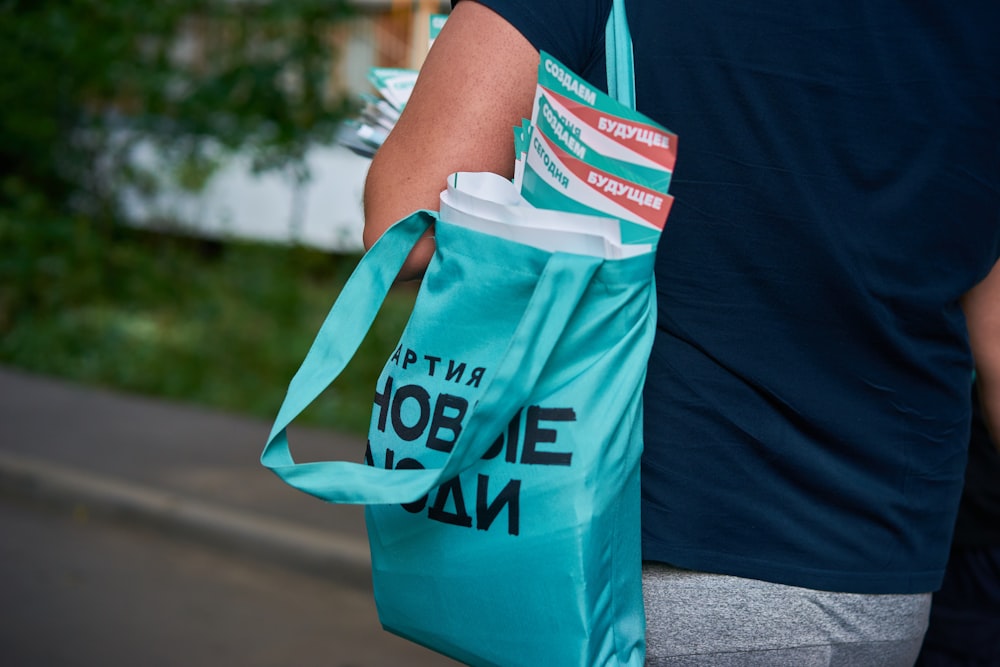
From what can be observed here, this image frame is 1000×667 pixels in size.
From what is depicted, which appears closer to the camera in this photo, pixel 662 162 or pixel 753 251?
pixel 662 162

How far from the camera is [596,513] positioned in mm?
1144

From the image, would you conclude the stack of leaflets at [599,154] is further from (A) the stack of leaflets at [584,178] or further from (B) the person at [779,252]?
(B) the person at [779,252]

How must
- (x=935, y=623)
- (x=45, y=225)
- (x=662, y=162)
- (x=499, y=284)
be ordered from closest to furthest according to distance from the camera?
(x=662, y=162) → (x=499, y=284) → (x=935, y=623) → (x=45, y=225)

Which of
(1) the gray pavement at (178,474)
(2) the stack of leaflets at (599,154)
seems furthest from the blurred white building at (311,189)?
(2) the stack of leaflets at (599,154)

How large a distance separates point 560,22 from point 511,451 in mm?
446

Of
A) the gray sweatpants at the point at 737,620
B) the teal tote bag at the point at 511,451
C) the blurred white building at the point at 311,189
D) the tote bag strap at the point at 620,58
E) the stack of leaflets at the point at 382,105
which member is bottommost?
the blurred white building at the point at 311,189

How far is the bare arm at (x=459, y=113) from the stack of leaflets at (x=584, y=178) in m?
0.06

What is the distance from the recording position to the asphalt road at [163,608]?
165 inches

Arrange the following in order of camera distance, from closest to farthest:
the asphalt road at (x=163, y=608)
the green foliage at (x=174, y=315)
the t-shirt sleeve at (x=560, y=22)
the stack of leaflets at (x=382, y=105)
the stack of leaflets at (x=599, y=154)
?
Answer: the stack of leaflets at (x=599, y=154) < the t-shirt sleeve at (x=560, y=22) < the stack of leaflets at (x=382, y=105) < the asphalt road at (x=163, y=608) < the green foliage at (x=174, y=315)

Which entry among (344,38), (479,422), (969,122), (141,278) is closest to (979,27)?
(969,122)

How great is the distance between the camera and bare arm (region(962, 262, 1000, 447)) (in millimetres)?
1449

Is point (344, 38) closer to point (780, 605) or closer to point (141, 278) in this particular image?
point (141, 278)

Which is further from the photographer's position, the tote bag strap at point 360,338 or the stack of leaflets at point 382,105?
the stack of leaflets at point 382,105

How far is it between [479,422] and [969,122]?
2.08 ft
